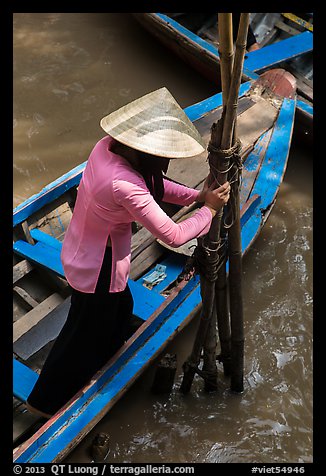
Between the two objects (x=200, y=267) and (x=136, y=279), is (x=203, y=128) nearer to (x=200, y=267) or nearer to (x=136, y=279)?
(x=136, y=279)

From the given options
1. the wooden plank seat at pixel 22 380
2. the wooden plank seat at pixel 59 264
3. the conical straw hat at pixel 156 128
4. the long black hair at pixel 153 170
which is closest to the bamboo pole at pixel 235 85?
the conical straw hat at pixel 156 128

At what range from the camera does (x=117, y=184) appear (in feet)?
7.86

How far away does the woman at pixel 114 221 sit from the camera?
244 centimetres

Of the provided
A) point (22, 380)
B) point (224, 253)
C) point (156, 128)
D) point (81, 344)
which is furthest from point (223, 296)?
point (22, 380)

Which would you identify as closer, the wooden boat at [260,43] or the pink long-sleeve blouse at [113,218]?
the pink long-sleeve blouse at [113,218]

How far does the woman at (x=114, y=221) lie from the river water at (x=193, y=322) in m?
0.65

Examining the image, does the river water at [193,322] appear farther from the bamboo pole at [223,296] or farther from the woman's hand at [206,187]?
the woman's hand at [206,187]

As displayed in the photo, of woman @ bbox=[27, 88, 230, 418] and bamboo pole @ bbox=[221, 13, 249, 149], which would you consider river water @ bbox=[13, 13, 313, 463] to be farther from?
bamboo pole @ bbox=[221, 13, 249, 149]

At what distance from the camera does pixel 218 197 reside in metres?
2.65

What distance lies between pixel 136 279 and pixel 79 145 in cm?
206

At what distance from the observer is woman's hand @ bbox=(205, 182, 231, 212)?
265cm

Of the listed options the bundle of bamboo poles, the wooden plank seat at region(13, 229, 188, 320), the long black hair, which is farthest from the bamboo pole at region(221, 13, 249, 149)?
the wooden plank seat at region(13, 229, 188, 320)

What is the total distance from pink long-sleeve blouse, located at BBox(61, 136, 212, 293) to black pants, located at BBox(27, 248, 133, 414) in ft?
0.37
